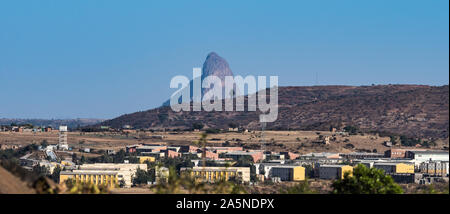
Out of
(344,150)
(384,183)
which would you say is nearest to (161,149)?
(344,150)

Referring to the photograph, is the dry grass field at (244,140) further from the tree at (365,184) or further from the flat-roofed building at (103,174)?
the tree at (365,184)

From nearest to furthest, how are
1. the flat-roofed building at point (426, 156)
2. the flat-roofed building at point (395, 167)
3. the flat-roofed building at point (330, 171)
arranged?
the flat-roofed building at point (330, 171) < the flat-roofed building at point (395, 167) < the flat-roofed building at point (426, 156)

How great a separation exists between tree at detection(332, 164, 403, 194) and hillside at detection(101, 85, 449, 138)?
282ft

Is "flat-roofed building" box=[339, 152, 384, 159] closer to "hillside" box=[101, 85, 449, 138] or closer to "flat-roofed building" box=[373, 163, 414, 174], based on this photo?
"flat-roofed building" box=[373, 163, 414, 174]

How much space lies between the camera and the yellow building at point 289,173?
76.3m

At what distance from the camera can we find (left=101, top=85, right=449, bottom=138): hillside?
134500 mm

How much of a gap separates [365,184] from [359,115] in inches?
4801

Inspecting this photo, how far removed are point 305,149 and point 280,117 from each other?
201 ft

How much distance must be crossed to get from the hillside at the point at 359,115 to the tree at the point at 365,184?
8603 centimetres

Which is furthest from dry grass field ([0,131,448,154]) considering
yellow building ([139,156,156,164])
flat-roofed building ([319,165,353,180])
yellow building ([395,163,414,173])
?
flat-roofed building ([319,165,353,180])

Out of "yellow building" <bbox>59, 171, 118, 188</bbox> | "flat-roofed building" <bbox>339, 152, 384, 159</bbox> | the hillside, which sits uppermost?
the hillside

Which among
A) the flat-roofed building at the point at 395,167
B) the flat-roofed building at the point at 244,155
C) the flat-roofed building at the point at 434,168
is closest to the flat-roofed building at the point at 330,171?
the flat-roofed building at the point at 395,167
